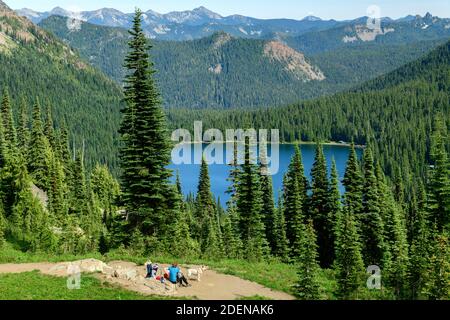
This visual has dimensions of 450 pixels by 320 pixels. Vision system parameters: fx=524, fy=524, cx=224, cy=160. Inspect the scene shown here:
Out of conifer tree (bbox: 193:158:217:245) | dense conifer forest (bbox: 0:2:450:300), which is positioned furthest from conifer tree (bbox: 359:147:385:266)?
conifer tree (bbox: 193:158:217:245)

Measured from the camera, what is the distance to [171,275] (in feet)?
87.8

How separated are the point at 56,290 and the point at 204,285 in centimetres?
756

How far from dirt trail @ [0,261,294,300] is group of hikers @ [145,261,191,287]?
41 centimetres

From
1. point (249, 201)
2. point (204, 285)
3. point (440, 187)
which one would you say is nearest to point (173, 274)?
point (204, 285)

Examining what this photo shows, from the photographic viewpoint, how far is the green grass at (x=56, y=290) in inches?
960

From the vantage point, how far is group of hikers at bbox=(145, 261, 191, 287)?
87.8ft

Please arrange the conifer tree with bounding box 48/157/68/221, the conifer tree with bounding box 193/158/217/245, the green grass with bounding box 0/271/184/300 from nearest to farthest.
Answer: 1. the green grass with bounding box 0/271/184/300
2. the conifer tree with bounding box 48/157/68/221
3. the conifer tree with bounding box 193/158/217/245

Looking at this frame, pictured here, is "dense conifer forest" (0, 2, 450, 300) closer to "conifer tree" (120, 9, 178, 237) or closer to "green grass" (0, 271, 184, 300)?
"conifer tree" (120, 9, 178, 237)

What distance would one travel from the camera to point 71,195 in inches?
3538

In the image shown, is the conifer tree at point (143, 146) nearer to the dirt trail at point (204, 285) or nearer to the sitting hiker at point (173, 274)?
the dirt trail at point (204, 285)

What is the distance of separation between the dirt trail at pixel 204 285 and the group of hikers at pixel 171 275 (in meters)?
0.41

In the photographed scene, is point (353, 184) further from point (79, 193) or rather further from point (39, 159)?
point (79, 193)

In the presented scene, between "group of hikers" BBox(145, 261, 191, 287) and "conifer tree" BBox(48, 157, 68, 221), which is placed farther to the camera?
"conifer tree" BBox(48, 157, 68, 221)

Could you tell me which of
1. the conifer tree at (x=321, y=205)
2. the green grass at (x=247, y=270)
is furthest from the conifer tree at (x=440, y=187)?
the green grass at (x=247, y=270)
